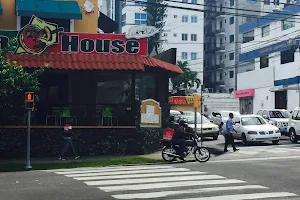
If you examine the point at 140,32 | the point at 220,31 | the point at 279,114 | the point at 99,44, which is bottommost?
the point at 279,114

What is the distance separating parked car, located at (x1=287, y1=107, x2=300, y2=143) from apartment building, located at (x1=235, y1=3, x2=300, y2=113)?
18966mm

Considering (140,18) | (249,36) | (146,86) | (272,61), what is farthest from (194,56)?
(146,86)

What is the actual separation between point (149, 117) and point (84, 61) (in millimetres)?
4122

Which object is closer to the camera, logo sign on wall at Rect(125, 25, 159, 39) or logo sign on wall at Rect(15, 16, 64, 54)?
logo sign on wall at Rect(15, 16, 64, 54)

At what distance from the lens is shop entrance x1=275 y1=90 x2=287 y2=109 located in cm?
4824

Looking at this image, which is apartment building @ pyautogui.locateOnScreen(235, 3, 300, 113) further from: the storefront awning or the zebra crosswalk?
the zebra crosswalk

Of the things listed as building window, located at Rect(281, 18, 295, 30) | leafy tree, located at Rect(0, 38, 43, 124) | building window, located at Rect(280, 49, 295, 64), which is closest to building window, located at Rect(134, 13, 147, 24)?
building window, located at Rect(281, 18, 295, 30)

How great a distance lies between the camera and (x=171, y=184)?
1209cm

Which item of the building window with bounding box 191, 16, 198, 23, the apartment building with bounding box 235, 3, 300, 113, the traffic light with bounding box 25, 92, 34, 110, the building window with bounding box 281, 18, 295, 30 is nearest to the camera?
the traffic light with bounding box 25, 92, 34, 110

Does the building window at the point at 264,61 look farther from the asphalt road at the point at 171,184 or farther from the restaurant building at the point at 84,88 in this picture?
the asphalt road at the point at 171,184

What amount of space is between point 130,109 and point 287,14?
30681 millimetres

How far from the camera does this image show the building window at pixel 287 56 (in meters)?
47.6

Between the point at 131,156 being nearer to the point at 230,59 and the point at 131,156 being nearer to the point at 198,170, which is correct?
the point at 198,170

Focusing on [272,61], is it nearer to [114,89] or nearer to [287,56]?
[287,56]
